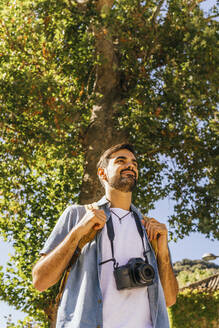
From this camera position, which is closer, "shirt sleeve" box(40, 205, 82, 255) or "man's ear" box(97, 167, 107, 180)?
"shirt sleeve" box(40, 205, 82, 255)

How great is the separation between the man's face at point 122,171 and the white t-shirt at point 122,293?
33 cm

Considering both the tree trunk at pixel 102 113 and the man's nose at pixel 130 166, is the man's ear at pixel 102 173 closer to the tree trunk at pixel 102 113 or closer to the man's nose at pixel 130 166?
the man's nose at pixel 130 166

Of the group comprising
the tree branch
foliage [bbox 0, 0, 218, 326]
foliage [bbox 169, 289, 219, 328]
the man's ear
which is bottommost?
foliage [bbox 169, 289, 219, 328]

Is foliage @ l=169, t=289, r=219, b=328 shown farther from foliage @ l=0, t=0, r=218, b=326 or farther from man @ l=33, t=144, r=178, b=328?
man @ l=33, t=144, r=178, b=328

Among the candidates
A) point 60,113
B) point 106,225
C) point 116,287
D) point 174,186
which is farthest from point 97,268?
A: point 174,186

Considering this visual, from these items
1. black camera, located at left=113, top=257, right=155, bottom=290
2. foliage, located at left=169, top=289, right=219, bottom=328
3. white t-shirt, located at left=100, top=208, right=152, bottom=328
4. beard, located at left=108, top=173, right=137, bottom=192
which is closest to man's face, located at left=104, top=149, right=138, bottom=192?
beard, located at left=108, top=173, right=137, bottom=192

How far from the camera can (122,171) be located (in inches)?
137

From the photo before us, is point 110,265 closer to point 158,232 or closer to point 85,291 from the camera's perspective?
point 85,291

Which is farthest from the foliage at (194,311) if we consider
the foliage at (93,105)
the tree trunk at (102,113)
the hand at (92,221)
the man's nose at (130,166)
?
the hand at (92,221)

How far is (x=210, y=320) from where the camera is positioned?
16484mm

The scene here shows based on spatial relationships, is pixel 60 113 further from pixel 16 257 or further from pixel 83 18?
pixel 16 257

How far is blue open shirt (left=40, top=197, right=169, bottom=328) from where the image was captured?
9.02ft

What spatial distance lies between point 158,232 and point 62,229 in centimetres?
81

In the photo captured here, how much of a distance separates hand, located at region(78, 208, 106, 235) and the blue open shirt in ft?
0.54
